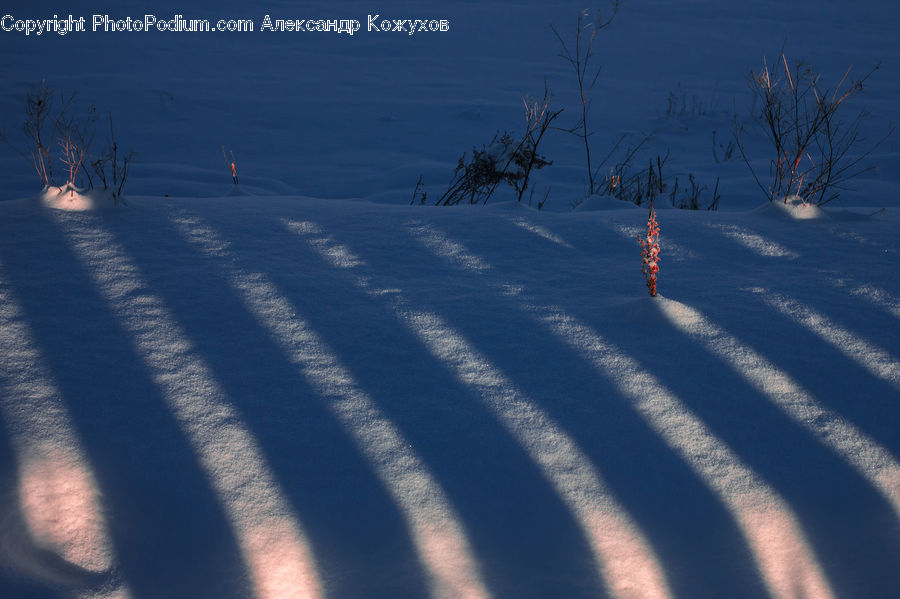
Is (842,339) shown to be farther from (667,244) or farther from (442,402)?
(442,402)

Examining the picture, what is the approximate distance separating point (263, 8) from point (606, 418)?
12.8m

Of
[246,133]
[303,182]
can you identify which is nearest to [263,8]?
[246,133]

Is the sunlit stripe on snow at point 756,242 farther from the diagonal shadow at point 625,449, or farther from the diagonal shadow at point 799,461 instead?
the diagonal shadow at point 625,449

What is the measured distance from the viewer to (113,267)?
2.08m

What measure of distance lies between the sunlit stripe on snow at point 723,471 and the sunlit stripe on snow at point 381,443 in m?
0.52

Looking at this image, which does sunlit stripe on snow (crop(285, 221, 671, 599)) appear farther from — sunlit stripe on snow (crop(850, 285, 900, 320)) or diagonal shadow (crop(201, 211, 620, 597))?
sunlit stripe on snow (crop(850, 285, 900, 320))

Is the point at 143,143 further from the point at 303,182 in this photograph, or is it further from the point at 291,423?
the point at 291,423

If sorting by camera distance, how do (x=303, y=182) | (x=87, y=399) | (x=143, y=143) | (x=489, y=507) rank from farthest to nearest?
(x=143, y=143)
(x=303, y=182)
(x=87, y=399)
(x=489, y=507)

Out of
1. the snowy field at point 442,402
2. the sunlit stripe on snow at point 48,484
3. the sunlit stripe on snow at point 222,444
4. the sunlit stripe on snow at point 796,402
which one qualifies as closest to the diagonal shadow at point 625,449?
the snowy field at point 442,402

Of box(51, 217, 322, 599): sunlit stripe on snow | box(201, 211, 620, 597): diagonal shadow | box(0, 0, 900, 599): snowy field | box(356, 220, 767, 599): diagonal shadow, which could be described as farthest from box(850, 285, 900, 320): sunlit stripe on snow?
box(51, 217, 322, 599): sunlit stripe on snow

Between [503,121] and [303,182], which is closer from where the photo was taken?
[303,182]

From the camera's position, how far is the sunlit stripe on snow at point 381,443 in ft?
3.86

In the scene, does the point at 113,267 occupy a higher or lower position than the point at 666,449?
higher

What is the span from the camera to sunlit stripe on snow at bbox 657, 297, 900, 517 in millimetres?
1364
